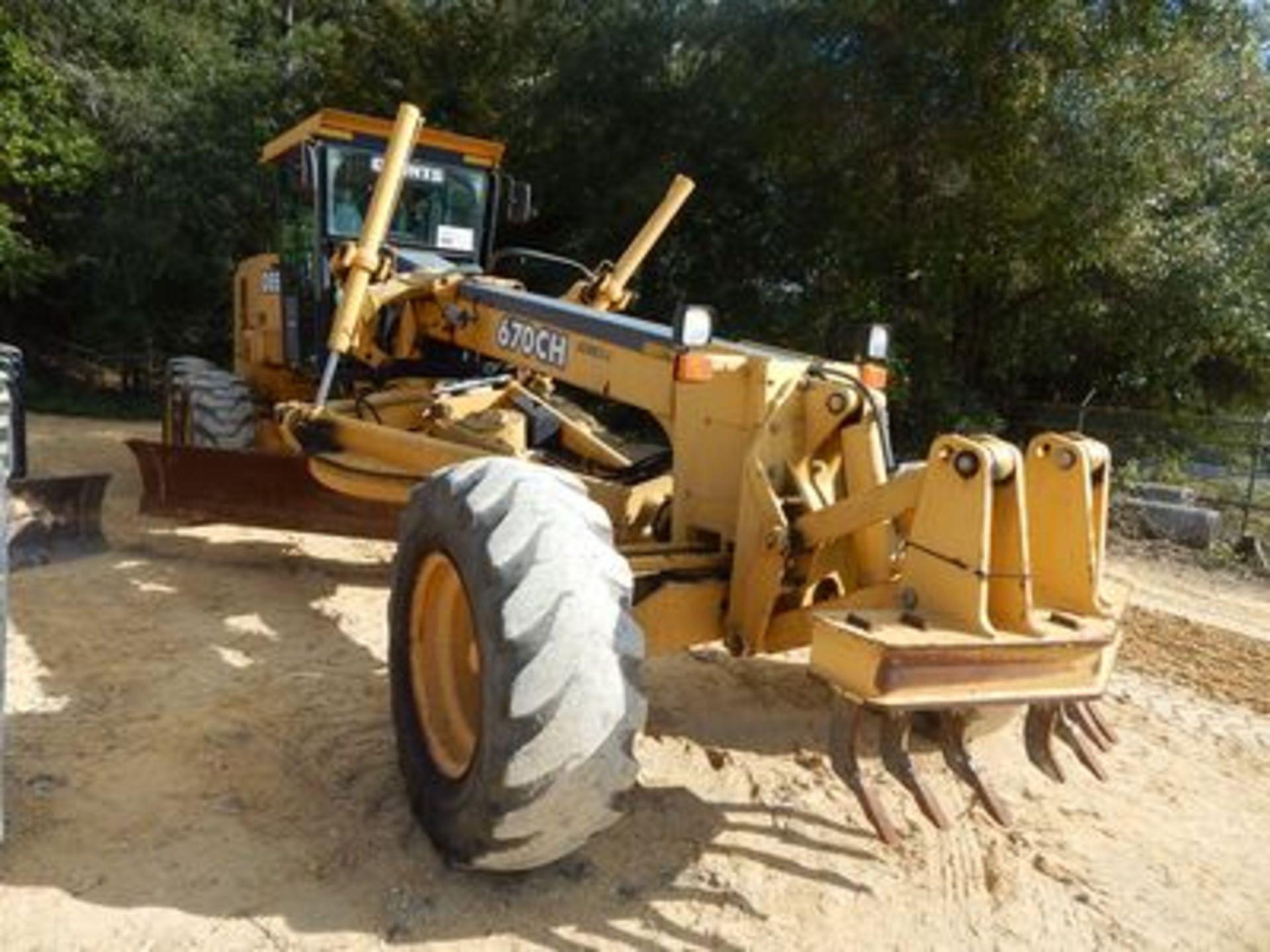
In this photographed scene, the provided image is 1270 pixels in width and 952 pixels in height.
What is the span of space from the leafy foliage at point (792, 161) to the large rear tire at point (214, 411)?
5.02m

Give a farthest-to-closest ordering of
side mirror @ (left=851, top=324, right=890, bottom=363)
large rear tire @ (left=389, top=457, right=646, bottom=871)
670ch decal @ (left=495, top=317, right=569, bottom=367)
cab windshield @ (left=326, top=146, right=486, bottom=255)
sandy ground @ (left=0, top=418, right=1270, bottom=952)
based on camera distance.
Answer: cab windshield @ (left=326, top=146, right=486, bottom=255) < 670ch decal @ (left=495, top=317, right=569, bottom=367) < side mirror @ (left=851, top=324, right=890, bottom=363) < sandy ground @ (left=0, top=418, right=1270, bottom=952) < large rear tire @ (left=389, top=457, right=646, bottom=871)

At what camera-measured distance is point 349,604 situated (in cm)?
596

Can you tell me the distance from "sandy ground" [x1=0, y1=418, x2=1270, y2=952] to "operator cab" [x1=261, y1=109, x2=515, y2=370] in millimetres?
2602

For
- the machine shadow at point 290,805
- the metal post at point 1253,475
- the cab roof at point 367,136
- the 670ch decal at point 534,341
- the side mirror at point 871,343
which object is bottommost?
the machine shadow at point 290,805

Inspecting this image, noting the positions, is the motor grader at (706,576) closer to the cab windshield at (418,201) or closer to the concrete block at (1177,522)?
the cab windshield at (418,201)

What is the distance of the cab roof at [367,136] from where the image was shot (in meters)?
6.95

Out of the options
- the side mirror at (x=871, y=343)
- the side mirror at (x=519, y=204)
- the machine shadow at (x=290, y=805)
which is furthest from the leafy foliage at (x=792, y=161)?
the machine shadow at (x=290, y=805)

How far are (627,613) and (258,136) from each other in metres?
16.5

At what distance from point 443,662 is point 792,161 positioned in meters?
10.3

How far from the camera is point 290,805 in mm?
3633

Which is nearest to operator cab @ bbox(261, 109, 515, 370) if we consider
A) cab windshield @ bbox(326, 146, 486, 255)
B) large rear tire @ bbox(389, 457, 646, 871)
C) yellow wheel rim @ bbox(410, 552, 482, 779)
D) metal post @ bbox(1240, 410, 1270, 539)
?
cab windshield @ bbox(326, 146, 486, 255)

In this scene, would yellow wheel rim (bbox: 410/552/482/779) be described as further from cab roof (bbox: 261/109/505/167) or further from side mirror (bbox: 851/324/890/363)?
cab roof (bbox: 261/109/505/167)

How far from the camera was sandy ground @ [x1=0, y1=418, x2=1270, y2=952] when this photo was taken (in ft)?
10.1

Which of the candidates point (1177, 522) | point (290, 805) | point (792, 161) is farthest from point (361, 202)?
point (1177, 522)
